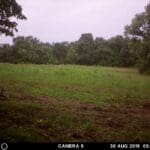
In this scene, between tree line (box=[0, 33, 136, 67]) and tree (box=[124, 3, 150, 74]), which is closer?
tree (box=[124, 3, 150, 74])

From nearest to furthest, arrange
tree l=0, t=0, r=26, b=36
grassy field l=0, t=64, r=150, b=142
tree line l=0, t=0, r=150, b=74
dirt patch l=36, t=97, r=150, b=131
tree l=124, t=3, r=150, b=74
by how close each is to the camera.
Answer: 1. grassy field l=0, t=64, r=150, b=142
2. dirt patch l=36, t=97, r=150, b=131
3. tree l=0, t=0, r=26, b=36
4. tree l=124, t=3, r=150, b=74
5. tree line l=0, t=0, r=150, b=74

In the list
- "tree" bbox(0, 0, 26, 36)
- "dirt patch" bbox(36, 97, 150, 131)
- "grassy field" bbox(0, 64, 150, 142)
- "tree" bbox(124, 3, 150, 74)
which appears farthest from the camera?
"tree" bbox(124, 3, 150, 74)

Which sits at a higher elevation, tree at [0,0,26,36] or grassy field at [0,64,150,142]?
tree at [0,0,26,36]

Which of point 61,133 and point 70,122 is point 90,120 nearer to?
point 70,122

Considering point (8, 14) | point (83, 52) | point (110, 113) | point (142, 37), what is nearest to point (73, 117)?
point (110, 113)

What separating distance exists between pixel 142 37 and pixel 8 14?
28.2 m

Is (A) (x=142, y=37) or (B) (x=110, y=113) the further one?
(A) (x=142, y=37)

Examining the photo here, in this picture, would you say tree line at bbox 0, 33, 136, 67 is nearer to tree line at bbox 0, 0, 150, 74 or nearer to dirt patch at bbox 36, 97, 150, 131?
tree line at bbox 0, 0, 150, 74

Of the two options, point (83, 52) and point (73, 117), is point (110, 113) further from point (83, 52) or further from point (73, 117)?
point (83, 52)

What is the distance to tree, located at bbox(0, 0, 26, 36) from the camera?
14837mm

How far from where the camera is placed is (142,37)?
40.7 m

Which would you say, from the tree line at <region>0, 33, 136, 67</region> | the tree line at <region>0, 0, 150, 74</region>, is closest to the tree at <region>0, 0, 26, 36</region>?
the tree line at <region>0, 0, 150, 74</region>

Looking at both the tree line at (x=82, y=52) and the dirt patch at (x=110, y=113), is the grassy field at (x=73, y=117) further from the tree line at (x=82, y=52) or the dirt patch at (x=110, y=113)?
the tree line at (x=82, y=52)

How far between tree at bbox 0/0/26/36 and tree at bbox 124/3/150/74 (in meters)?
23.4
